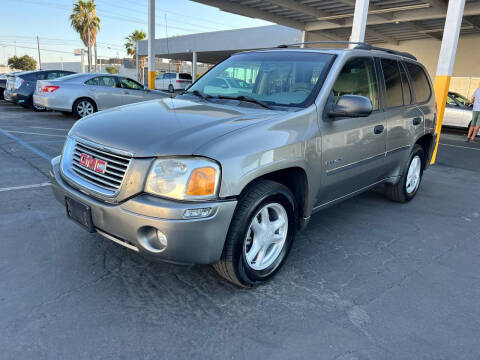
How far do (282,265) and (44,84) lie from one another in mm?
10356

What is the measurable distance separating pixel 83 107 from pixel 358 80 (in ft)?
31.2

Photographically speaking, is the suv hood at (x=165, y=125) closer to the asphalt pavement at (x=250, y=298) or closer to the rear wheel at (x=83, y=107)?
the asphalt pavement at (x=250, y=298)

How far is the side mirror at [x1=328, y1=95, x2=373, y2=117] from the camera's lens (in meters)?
3.04

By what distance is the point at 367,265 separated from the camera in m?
3.30

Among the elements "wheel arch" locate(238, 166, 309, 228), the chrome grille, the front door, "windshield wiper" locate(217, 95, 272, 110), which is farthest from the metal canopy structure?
the chrome grille

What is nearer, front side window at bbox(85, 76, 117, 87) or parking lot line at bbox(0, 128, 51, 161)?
parking lot line at bbox(0, 128, 51, 161)

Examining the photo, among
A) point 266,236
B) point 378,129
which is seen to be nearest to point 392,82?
point 378,129

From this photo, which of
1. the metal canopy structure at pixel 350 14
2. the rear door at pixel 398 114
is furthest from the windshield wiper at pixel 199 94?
the metal canopy structure at pixel 350 14

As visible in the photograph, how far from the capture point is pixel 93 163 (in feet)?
8.66

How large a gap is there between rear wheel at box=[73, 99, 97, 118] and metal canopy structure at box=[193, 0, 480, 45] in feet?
17.4

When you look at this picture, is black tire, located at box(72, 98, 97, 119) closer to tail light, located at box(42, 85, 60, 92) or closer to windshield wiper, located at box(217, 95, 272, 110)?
tail light, located at box(42, 85, 60, 92)

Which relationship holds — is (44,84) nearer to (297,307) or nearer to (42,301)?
(42,301)

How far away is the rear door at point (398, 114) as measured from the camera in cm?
409

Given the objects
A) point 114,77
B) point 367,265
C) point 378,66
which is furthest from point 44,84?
point 367,265
